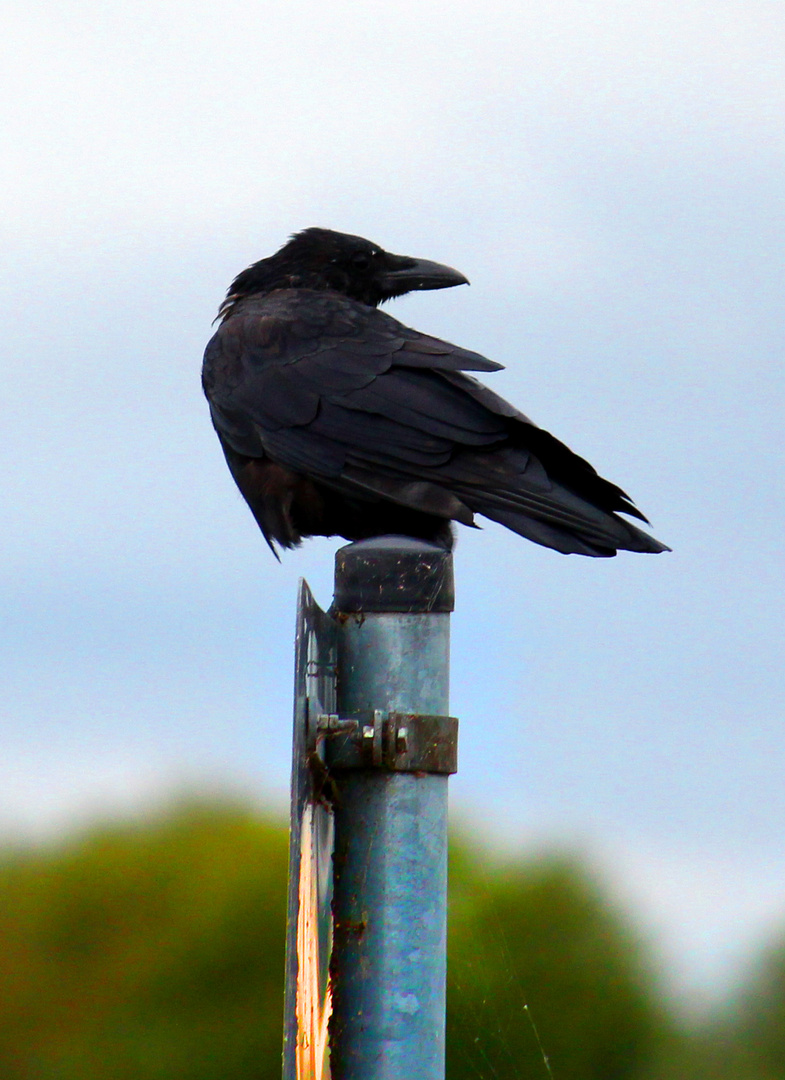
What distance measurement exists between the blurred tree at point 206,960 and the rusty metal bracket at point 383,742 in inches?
607

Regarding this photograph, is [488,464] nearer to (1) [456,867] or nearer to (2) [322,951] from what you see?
(2) [322,951]

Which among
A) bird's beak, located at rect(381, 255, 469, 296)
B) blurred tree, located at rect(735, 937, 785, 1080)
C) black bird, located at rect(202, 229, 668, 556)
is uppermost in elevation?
bird's beak, located at rect(381, 255, 469, 296)

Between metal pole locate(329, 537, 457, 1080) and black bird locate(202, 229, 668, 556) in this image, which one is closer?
metal pole locate(329, 537, 457, 1080)

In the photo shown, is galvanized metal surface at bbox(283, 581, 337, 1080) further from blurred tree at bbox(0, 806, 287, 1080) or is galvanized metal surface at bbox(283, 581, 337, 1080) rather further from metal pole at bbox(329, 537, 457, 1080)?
blurred tree at bbox(0, 806, 287, 1080)

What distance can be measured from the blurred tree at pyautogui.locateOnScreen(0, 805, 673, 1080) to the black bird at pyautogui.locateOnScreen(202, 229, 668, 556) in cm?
1319

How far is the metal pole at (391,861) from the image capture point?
3.16m

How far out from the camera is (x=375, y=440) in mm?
5410

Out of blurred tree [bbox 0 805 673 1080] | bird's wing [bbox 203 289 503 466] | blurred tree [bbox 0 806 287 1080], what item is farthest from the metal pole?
blurred tree [bbox 0 806 287 1080]

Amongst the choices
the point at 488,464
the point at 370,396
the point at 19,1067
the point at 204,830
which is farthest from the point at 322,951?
the point at 19,1067

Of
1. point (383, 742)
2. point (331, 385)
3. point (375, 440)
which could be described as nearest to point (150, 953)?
point (331, 385)

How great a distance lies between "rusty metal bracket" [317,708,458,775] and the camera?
10.4ft

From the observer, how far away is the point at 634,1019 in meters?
29.8

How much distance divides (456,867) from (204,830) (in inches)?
601

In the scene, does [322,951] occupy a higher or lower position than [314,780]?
lower
